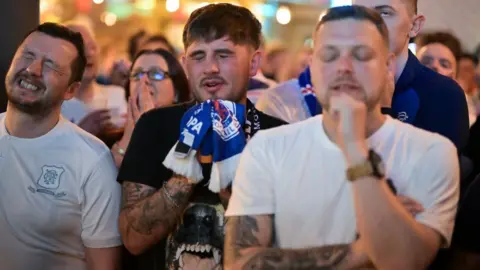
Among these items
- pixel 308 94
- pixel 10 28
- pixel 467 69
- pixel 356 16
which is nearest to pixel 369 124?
pixel 356 16

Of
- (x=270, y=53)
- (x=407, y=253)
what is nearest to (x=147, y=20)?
(x=270, y=53)

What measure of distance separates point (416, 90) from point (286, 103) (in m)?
0.71

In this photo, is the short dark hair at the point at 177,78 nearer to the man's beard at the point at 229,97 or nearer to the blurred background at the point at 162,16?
the man's beard at the point at 229,97

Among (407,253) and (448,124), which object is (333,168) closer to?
(407,253)

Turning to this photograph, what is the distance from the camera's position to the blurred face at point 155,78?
3.65 m

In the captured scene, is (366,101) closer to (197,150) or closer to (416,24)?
(197,150)

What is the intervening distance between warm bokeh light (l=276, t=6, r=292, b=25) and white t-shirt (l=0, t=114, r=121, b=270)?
382 inches

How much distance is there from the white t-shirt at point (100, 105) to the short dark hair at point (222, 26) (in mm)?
1645

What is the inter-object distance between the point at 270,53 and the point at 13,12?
177 inches

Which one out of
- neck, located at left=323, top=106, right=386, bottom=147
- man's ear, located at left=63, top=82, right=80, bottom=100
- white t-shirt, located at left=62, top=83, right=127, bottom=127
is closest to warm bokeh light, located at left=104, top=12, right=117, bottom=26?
white t-shirt, located at left=62, top=83, right=127, bottom=127

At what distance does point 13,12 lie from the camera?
3668 millimetres

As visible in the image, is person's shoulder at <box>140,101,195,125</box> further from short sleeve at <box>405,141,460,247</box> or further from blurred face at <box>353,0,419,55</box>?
short sleeve at <box>405,141,460,247</box>

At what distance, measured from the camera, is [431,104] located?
8.88ft

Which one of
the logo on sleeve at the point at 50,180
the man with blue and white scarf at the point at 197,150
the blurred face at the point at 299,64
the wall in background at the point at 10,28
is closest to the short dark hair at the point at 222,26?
the man with blue and white scarf at the point at 197,150
